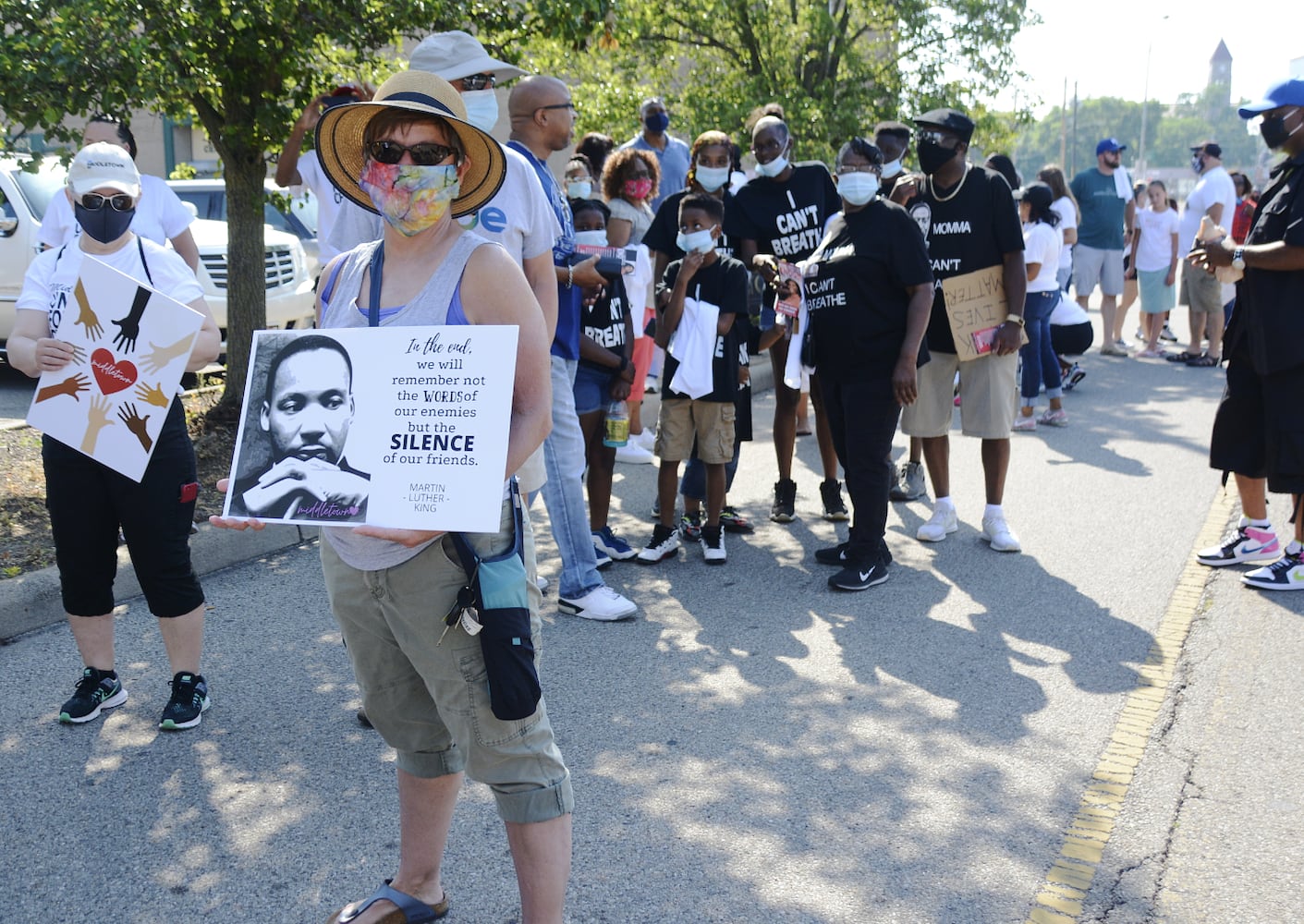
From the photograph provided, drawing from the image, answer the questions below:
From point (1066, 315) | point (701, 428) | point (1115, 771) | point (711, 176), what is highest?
point (711, 176)

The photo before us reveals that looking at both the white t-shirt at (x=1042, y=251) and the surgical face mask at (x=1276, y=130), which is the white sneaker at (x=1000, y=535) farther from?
the white t-shirt at (x=1042, y=251)

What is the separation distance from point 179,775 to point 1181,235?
13.3 m

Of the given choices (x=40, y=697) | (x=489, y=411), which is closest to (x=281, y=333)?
(x=489, y=411)

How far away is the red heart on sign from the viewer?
396 centimetres

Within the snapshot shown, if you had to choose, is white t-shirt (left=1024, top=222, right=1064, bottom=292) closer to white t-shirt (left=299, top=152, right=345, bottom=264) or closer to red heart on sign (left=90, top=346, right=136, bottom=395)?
white t-shirt (left=299, top=152, right=345, bottom=264)

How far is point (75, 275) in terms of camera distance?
13.1 feet

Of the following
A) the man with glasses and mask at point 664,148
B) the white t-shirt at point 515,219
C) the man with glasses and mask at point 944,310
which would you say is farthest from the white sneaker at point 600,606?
the man with glasses and mask at point 664,148

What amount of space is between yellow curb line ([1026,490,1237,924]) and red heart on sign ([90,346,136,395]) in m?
3.14

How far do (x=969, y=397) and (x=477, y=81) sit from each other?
3174 millimetres

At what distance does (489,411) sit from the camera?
2.38m

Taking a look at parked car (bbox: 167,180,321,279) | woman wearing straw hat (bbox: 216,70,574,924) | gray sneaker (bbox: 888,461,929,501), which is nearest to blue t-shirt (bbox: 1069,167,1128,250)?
gray sneaker (bbox: 888,461,929,501)

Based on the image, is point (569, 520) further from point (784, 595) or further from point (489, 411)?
point (489, 411)

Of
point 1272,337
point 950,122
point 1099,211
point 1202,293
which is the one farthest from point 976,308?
point 1099,211

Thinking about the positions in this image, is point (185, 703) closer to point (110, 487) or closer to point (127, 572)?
point (110, 487)
